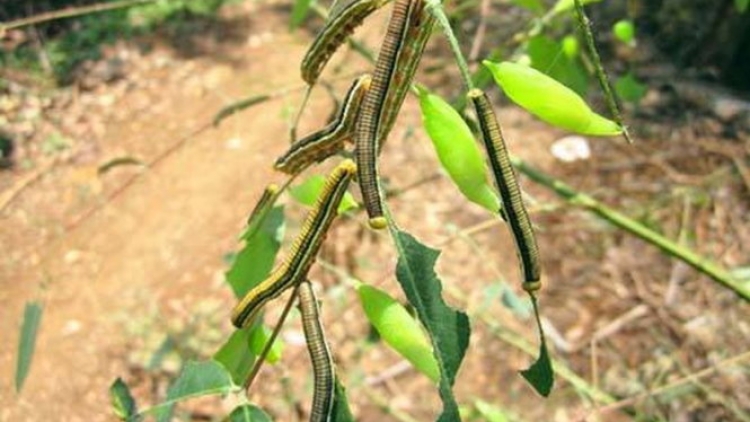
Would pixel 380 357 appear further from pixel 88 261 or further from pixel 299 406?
pixel 88 261

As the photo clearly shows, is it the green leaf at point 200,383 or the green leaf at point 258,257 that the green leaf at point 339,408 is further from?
the green leaf at point 258,257

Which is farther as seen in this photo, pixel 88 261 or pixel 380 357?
pixel 88 261

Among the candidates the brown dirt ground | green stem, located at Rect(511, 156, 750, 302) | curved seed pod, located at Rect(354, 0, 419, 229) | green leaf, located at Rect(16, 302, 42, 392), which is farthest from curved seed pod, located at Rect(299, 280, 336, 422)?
the brown dirt ground

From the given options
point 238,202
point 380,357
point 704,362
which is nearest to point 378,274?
point 380,357

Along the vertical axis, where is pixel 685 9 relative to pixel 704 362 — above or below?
above

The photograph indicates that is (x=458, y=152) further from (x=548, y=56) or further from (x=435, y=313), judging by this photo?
(x=548, y=56)

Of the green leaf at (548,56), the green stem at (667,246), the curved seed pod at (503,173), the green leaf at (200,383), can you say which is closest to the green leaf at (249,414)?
the green leaf at (200,383)
